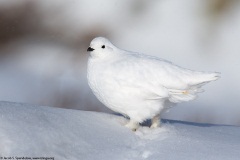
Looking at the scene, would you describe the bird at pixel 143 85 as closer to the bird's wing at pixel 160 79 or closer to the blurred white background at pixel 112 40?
the bird's wing at pixel 160 79

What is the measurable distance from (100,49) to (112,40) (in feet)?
18.2

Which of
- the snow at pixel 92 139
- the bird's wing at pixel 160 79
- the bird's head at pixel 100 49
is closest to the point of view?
the snow at pixel 92 139

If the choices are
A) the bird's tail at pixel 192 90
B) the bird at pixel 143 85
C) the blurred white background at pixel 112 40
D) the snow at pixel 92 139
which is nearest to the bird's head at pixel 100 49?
the bird at pixel 143 85

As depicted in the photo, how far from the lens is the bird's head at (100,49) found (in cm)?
507

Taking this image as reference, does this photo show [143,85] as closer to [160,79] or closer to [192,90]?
[160,79]

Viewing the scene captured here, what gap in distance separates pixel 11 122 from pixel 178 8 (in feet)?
24.8

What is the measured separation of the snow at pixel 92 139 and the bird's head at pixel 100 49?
0.49 meters

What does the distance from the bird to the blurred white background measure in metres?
3.79

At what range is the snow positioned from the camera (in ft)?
12.8

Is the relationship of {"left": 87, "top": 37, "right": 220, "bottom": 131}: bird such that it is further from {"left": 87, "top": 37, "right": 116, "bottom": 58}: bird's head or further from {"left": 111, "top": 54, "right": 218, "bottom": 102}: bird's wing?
{"left": 87, "top": 37, "right": 116, "bottom": 58}: bird's head

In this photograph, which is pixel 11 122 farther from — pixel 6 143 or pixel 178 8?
pixel 178 8

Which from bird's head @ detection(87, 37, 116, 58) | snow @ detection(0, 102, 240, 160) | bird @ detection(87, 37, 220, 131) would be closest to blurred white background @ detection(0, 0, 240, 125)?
bird's head @ detection(87, 37, 116, 58)

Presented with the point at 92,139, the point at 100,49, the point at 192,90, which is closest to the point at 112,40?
the point at 100,49

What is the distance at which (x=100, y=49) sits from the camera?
16.7 feet
